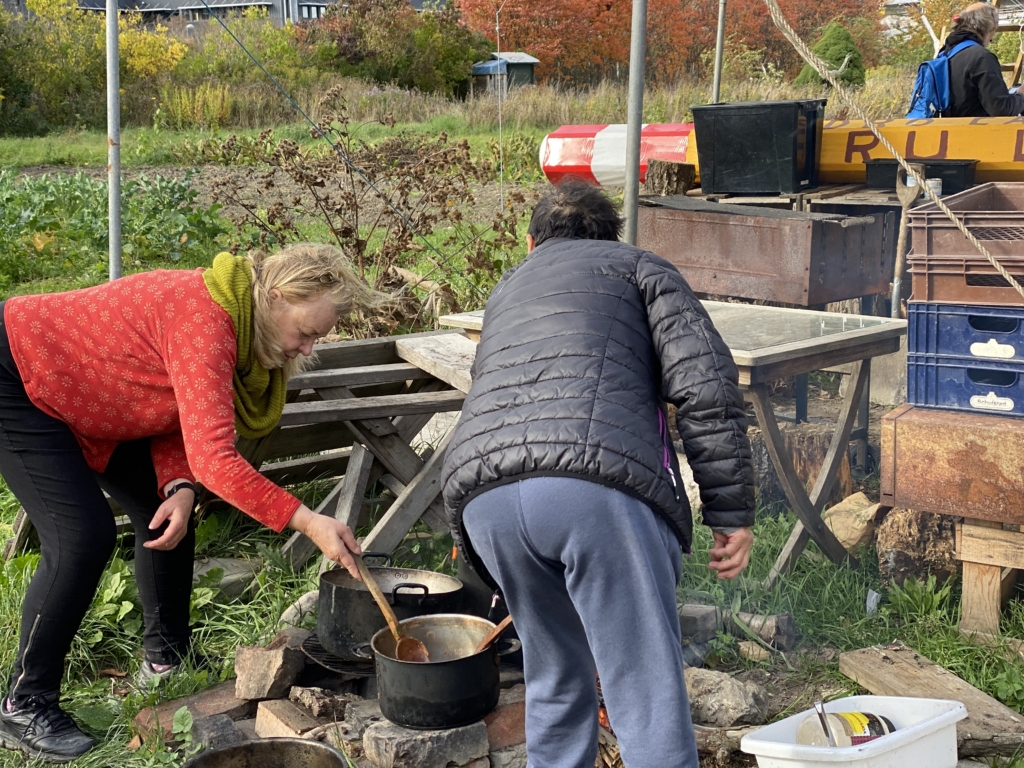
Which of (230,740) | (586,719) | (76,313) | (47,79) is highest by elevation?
(47,79)

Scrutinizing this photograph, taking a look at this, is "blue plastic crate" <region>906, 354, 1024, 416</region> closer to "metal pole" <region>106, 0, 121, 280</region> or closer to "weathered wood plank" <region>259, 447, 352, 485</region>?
"weathered wood plank" <region>259, 447, 352, 485</region>

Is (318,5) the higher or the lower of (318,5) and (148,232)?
the higher

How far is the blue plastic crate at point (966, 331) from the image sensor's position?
360 cm

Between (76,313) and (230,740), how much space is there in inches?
52.1

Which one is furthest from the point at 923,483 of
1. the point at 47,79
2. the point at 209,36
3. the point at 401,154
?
the point at 209,36

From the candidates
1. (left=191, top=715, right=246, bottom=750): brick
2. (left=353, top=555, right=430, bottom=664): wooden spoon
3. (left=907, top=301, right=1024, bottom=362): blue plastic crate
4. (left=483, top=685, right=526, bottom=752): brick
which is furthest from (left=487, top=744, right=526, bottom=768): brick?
(left=907, top=301, right=1024, bottom=362): blue plastic crate

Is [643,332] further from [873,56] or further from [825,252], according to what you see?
[873,56]

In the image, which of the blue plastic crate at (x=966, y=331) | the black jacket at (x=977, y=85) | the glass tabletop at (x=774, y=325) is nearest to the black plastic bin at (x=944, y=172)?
the black jacket at (x=977, y=85)

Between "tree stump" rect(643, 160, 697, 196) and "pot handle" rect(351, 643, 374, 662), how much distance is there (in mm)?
3955

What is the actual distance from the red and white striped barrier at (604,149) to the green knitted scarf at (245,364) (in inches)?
197

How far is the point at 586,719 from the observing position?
2.66m

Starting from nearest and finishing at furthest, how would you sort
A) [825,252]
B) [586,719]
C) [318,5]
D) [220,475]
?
[586,719] < [220,475] < [825,252] < [318,5]

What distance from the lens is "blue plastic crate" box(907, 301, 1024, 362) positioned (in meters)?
3.60

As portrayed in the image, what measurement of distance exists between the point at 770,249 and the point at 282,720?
307cm
